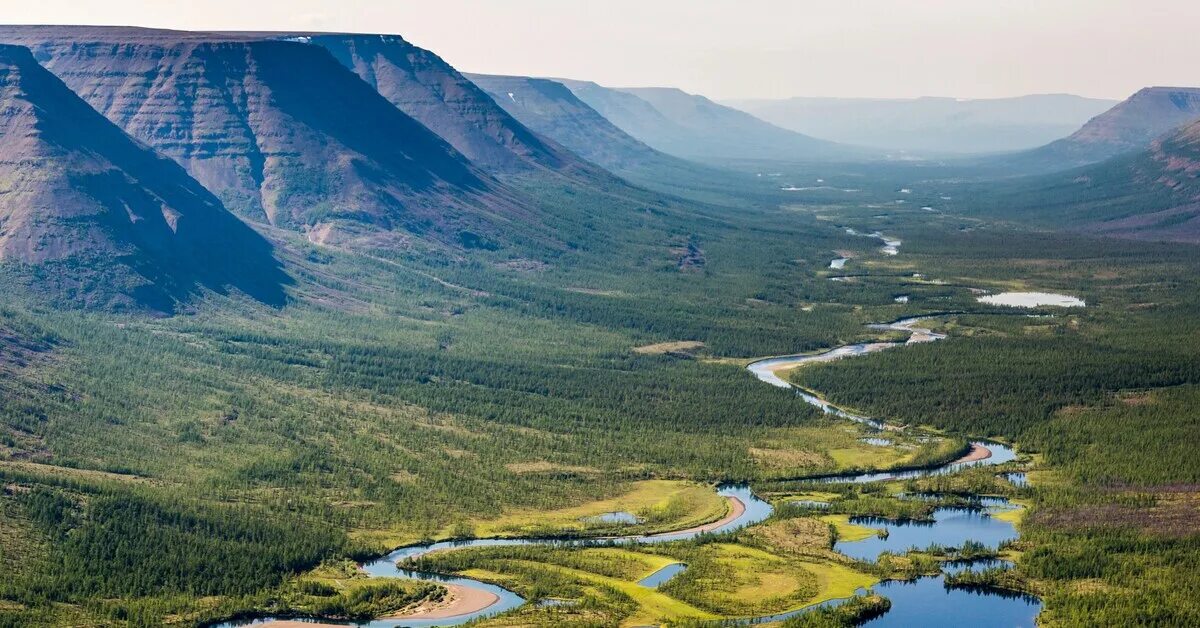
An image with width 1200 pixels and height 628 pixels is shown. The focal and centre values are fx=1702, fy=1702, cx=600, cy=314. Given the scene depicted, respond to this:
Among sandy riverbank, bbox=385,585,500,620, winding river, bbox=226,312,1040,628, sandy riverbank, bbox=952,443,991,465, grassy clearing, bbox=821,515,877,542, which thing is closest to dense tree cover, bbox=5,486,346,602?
winding river, bbox=226,312,1040,628

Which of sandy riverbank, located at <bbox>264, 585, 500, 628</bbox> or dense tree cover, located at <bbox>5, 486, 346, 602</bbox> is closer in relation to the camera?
sandy riverbank, located at <bbox>264, 585, 500, 628</bbox>

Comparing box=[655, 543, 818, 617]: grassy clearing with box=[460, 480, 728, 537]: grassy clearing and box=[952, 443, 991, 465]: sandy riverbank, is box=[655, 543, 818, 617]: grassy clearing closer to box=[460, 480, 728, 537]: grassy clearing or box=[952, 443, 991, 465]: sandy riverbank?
box=[460, 480, 728, 537]: grassy clearing

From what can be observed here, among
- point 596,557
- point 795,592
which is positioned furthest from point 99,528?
point 795,592

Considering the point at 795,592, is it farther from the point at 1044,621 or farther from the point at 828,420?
the point at 828,420

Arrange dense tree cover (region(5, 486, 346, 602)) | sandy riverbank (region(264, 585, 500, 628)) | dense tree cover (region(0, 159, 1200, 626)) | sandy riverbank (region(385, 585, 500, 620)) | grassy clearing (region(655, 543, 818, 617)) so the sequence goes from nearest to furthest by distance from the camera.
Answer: sandy riverbank (region(264, 585, 500, 628)) → sandy riverbank (region(385, 585, 500, 620)) → dense tree cover (region(5, 486, 346, 602)) → grassy clearing (region(655, 543, 818, 617)) → dense tree cover (region(0, 159, 1200, 626))

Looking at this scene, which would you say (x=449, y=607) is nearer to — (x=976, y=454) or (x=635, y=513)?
(x=635, y=513)

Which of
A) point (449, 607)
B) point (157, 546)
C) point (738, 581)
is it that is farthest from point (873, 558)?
point (157, 546)

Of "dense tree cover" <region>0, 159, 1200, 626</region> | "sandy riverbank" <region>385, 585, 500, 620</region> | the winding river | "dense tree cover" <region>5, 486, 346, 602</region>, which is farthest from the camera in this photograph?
"dense tree cover" <region>0, 159, 1200, 626</region>

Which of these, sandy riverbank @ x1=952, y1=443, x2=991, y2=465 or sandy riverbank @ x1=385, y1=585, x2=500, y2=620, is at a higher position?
sandy riverbank @ x1=952, y1=443, x2=991, y2=465

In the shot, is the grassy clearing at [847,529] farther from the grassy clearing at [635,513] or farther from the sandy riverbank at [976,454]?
the sandy riverbank at [976,454]
